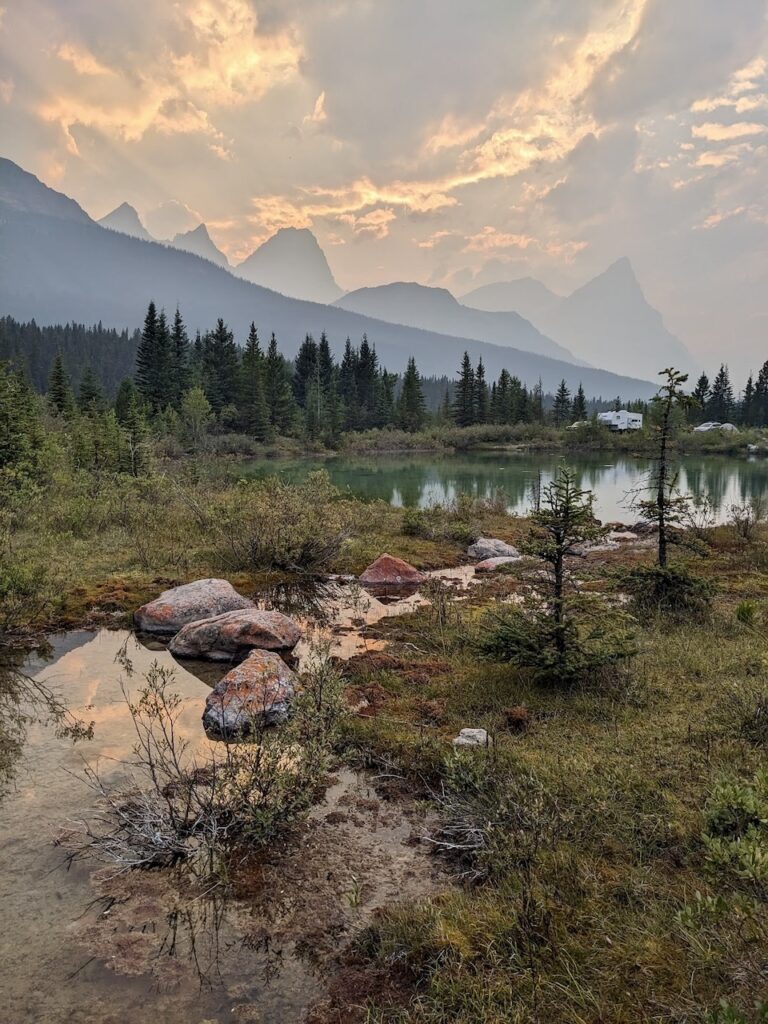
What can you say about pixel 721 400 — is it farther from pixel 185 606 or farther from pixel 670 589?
pixel 185 606

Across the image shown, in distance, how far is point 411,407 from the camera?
93.0 m

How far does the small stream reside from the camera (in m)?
3.71

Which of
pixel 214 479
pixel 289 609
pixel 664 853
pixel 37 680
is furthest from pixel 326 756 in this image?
pixel 214 479

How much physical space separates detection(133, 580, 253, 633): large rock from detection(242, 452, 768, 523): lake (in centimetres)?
1641

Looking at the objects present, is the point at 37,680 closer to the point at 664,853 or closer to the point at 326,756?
the point at 326,756

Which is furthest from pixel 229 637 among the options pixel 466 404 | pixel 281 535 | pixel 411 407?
pixel 466 404

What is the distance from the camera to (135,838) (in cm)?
501

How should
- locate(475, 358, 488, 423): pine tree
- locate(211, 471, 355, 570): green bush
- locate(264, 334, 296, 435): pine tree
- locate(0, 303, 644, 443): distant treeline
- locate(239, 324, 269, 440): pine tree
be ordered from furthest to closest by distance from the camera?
locate(475, 358, 488, 423): pine tree, locate(264, 334, 296, 435): pine tree, locate(239, 324, 269, 440): pine tree, locate(0, 303, 644, 443): distant treeline, locate(211, 471, 355, 570): green bush

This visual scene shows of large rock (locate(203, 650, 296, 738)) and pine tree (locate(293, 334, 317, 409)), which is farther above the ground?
pine tree (locate(293, 334, 317, 409))

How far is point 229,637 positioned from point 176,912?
17.8ft

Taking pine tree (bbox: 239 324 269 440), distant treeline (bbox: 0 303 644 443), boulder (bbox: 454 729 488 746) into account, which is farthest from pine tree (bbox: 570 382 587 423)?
boulder (bbox: 454 729 488 746)

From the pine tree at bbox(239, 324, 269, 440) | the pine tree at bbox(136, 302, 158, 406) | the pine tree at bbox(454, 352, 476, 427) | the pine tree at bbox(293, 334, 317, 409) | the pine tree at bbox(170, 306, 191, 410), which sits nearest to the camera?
the pine tree at bbox(136, 302, 158, 406)

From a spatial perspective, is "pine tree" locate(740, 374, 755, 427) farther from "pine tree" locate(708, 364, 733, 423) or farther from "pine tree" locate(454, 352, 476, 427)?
"pine tree" locate(454, 352, 476, 427)

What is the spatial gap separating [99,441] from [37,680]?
20.2m
